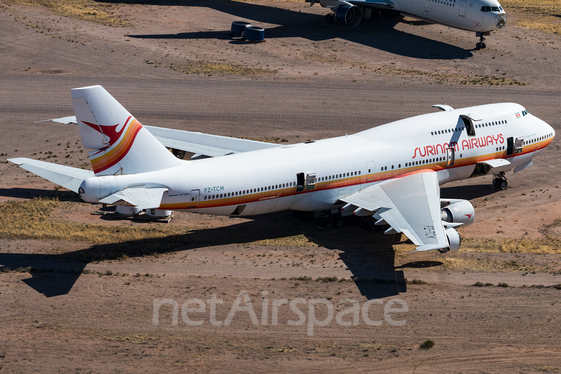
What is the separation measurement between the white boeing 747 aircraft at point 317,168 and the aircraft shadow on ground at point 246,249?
1931mm

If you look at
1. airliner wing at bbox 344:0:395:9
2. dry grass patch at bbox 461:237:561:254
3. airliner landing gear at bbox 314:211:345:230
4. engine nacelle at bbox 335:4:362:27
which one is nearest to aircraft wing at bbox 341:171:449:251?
airliner landing gear at bbox 314:211:345:230

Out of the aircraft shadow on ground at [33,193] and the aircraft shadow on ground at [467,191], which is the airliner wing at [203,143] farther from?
the aircraft shadow on ground at [467,191]

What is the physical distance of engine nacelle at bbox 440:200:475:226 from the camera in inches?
1777

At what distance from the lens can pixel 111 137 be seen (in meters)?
39.5

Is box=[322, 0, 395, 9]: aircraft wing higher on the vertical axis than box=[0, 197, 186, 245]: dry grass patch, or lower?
higher

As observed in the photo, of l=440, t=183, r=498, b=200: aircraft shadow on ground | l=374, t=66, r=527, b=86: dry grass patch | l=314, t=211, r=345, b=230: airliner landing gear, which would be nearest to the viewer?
l=314, t=211, r=345, b=230: airliner landing gear

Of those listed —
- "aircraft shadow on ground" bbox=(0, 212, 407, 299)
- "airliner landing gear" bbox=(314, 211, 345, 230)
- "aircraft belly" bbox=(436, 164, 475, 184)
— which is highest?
"aircraft belly" bbox=(436, 164, 475, 184)

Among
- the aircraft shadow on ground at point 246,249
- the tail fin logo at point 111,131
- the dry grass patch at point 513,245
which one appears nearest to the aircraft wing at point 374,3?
the aircraft shadow on ground at point 246,249

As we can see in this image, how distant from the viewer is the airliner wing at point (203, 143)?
2058 inches

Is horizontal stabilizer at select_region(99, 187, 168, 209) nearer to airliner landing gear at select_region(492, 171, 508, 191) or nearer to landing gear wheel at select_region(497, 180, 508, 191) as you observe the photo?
airliner landing gear at select_region(492, 171, 508, 191)

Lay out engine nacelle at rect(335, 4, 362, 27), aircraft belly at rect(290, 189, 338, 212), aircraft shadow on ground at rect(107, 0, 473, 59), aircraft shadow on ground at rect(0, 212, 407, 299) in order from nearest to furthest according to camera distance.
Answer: aircraft shadow on ground at rect(0, 212, 407, 299) < aircraft belly at rect(290, 189, 338, 212) < aircraft shadow on ground at rect(107, 0, 473, 59) < engine nacelle at rect(335, 4, 362, 27)

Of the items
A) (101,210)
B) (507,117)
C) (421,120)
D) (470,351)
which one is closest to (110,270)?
(101,210)

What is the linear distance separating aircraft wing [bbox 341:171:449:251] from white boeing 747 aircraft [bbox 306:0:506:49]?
143 feet

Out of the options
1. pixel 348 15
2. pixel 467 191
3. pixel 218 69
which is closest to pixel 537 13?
pixel 348 15
